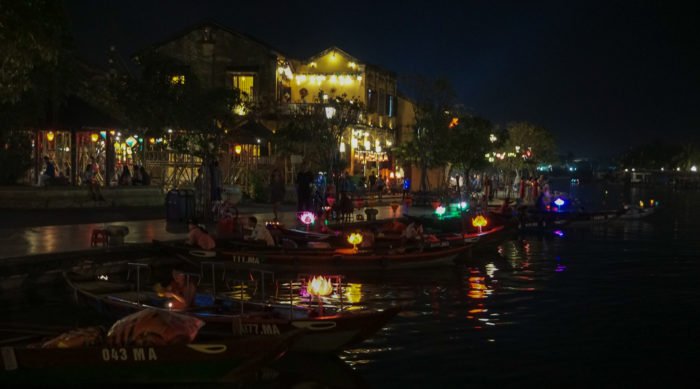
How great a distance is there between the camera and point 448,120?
194 ft

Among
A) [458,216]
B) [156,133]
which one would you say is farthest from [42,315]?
[458,216]

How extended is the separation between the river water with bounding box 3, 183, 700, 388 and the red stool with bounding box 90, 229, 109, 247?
259 centimetres

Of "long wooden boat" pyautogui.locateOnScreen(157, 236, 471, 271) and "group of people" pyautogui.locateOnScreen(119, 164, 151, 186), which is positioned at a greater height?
"group of people" pyautogui.locateOnScreen(119, 164, 151, 186)

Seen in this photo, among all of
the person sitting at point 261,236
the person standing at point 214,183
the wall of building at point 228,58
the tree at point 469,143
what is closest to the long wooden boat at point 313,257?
the person sitting at point 261,236

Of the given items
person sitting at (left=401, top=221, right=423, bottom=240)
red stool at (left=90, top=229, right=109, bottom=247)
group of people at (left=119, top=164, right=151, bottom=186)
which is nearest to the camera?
red stool at (left=90, top=229, right=109, bottom=247)

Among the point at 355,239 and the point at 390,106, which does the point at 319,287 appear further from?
the point at 390,106

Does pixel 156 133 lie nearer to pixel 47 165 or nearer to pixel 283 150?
pixel 47 165

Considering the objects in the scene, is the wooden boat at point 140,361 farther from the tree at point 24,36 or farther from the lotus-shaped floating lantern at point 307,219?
the lotus-shaped floating lantern at point 307,219

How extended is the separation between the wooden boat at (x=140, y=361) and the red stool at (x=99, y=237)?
11.2 m

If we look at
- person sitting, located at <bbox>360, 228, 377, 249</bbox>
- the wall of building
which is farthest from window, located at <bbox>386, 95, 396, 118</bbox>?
person sitting, located at <bbox>360, 228, 377, 249</bbox>

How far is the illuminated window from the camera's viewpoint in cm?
3450

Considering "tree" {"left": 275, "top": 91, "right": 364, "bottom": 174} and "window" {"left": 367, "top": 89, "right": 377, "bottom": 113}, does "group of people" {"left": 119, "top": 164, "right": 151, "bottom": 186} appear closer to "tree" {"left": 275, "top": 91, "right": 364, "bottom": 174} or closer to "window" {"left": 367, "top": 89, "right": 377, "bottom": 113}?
"tree" {"left": 275, "top": 91, "right": 364, "bottom": 174}

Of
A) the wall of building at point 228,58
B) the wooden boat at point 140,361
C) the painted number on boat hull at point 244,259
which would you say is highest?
the wall of building at point 228,58

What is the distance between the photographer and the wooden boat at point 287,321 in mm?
13109
